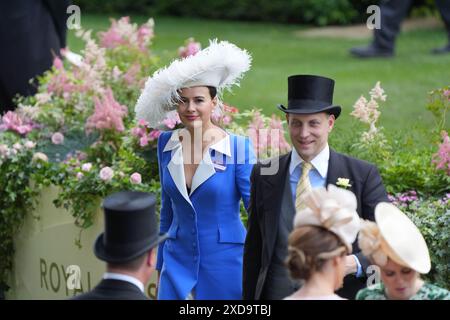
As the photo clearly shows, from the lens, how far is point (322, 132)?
17.8 ft

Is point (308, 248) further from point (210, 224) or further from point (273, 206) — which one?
point (210, 224)

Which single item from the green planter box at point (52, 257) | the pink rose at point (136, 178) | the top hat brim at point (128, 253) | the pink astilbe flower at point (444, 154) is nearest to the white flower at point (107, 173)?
the pink rose at point (136, 178)

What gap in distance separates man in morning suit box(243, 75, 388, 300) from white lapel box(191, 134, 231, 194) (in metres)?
0.40

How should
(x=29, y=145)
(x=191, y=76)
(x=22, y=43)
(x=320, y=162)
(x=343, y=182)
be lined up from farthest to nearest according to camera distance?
(x=22, y=43)
(x=29, y=145)
(x=191, y=76)
(x=320, y=162)
(x=343, y=182)

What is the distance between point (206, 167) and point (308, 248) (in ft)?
5.45

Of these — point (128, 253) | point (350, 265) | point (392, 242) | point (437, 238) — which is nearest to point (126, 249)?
point (128, 253)

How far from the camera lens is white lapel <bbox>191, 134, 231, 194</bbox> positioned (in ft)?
19.3

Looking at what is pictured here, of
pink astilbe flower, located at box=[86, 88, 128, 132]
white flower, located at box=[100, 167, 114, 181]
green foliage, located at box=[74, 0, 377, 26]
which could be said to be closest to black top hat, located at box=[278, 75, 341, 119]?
white flower, located at box=[100, 167, 114, 181]

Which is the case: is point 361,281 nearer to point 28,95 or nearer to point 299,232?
point 299,232

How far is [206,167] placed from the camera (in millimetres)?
5891

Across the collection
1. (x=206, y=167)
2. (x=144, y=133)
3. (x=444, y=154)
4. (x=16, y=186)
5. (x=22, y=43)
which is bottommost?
(x=16, y=186)

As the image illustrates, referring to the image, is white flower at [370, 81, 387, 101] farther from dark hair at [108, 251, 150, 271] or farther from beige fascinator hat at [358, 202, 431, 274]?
dark hair at [108, 251, 150, 271]

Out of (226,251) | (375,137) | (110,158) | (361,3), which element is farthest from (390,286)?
(361,3)
